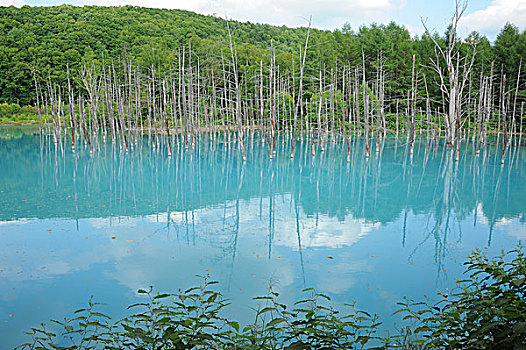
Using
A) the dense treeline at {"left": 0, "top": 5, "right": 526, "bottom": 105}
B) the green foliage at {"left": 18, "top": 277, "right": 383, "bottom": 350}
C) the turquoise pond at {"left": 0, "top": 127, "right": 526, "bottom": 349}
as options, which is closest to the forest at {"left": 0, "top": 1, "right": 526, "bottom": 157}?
the dense treeline at {"left": 0, "top": 5, "right": 526, "bottom": 105}

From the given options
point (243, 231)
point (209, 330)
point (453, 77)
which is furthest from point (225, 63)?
point (209, 330)

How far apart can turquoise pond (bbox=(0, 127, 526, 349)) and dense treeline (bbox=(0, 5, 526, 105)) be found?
20.5 meters

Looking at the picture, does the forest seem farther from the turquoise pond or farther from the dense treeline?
the turquoise pond

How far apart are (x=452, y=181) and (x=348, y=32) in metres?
38.0

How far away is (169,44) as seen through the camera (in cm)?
5312

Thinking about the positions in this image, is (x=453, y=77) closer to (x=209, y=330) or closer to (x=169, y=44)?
(x=209, y=330)

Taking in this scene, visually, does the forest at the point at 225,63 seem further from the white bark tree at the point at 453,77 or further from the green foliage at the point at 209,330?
the green foliage at the point at 209,330

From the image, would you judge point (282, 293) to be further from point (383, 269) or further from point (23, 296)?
point (23, 296)

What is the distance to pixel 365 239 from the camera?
6918 millimetres

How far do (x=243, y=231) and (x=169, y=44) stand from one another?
50128 mm

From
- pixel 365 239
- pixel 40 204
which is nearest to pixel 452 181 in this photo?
pixel 365 239

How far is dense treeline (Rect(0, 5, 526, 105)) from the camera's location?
35.6 m

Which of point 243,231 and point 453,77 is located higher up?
point 453,77

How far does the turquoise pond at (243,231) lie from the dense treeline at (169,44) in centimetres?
2047
